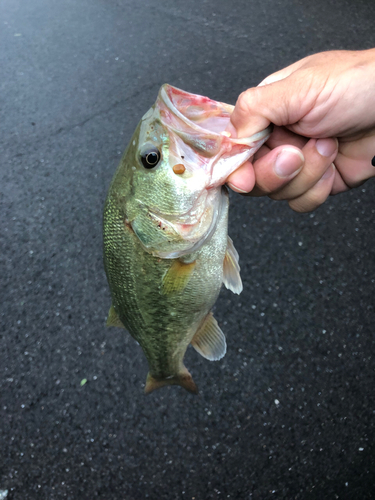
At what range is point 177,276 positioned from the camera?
1.22m

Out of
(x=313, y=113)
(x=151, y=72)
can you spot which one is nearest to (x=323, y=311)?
(x=313, y=113)

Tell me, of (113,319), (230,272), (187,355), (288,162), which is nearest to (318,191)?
(288,162)

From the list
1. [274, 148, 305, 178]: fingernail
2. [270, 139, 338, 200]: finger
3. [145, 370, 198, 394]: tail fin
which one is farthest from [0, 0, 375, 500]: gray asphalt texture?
[274, 148, 305, 178]: fingernail

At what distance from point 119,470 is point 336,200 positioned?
207 cm

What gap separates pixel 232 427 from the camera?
2146 millimetres

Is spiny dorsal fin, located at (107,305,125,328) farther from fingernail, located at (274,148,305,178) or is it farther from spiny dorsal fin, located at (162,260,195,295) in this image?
fingernail, located at (274,148,305,178)

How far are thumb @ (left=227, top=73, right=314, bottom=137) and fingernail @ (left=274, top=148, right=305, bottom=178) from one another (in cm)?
11

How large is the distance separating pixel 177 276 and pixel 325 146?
2.04ft

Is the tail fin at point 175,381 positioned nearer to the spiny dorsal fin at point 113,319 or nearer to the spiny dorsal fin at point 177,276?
the spiny dorsal fin at point 113,319

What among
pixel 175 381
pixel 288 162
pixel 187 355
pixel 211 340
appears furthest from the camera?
pixel 187 355

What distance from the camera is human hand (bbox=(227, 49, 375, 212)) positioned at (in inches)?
43.9

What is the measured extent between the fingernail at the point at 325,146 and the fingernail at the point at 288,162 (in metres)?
0.10

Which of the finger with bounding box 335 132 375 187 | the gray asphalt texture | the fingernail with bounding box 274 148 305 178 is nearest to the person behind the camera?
the fingernail with bounding box 274 148 305 178

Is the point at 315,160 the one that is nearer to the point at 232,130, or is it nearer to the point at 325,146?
the point at 325,146
